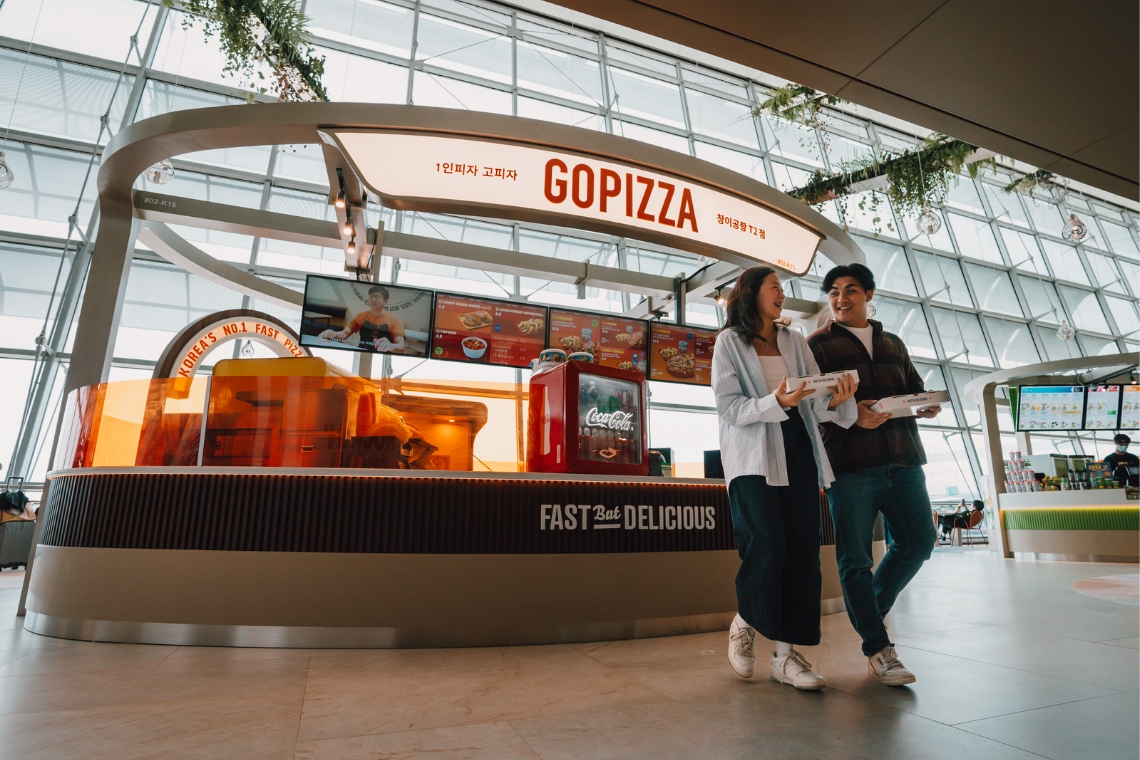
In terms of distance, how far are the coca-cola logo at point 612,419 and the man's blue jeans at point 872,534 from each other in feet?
4.62

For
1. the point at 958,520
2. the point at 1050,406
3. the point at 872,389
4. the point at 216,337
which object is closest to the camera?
the point at 872,389

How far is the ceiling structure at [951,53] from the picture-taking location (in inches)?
61.0

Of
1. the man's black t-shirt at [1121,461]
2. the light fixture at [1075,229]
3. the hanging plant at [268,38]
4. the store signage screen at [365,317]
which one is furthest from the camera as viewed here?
the man's black t-shirt at [1121,461]

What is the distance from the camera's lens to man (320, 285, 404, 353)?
16.3ft

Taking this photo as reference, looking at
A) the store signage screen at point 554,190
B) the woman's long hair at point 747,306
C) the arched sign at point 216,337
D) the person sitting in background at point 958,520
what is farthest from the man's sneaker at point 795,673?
the person sitting in background at point 958,520

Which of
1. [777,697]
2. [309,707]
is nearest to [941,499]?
[777,697]

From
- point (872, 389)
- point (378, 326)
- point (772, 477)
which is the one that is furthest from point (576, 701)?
point (378, 326)

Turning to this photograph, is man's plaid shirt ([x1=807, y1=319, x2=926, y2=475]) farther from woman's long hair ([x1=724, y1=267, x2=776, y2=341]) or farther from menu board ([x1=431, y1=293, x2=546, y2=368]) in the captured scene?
menu board ([x1=431, y1=293, x2=546, y2=368])

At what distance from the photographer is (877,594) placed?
7.72 feet

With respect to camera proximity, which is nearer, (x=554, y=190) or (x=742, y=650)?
(x=742, y=650)

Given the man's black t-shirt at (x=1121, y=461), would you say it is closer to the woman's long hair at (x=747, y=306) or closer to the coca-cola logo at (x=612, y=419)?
the coca-cola logo at (x=612, y=419)

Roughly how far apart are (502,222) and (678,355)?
22.3 ft

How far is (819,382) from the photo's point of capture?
1935 mm

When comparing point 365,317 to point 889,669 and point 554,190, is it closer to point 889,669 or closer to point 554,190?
point 554,190
